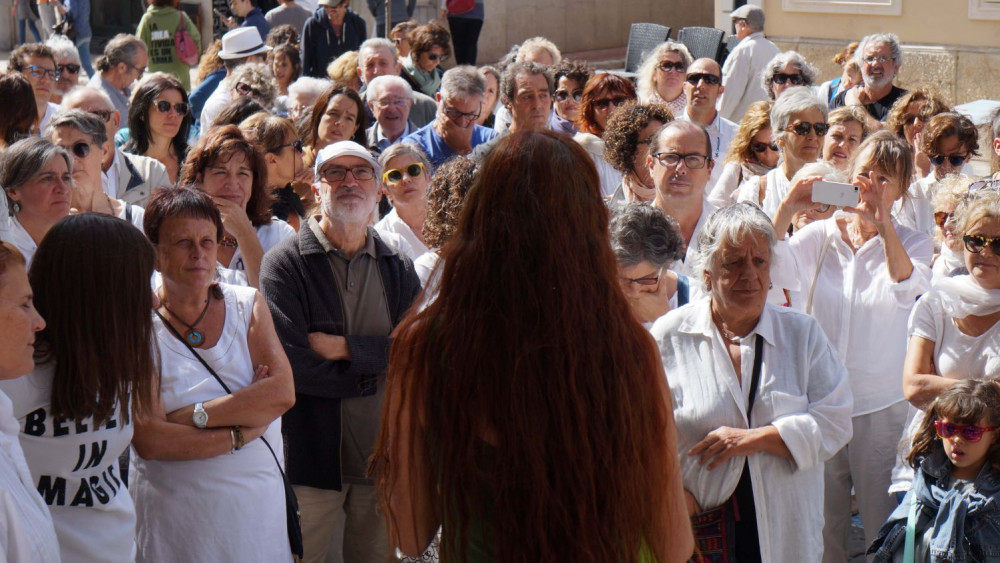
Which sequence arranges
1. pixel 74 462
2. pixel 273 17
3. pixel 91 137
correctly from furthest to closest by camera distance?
pixel 273 17, pixel 91 137, pixel 74 462

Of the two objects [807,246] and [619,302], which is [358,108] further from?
[619,302]

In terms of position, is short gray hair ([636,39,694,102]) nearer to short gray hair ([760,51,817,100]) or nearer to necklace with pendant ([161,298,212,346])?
short gray hair ([760,51,817,100])

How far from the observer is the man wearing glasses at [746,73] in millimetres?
10227

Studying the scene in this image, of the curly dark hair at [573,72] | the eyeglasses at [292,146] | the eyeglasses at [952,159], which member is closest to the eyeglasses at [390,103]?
the curly dark hair at [573,72]

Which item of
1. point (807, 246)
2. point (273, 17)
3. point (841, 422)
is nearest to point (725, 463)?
point (841, 422)

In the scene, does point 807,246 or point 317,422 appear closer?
point 317,422

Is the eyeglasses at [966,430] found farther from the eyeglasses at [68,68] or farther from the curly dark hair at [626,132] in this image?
the eyeglasses at [68,68]

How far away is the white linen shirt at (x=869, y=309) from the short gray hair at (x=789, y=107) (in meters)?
1.32

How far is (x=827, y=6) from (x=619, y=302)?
12.5m

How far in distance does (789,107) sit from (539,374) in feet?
13.7

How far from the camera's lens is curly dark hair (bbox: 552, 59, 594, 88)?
25.4ft

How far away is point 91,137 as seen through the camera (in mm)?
5391

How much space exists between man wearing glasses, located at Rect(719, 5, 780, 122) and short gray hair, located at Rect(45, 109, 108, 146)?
6.05 meters

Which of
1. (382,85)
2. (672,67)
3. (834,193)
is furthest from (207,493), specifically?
(672,67)
